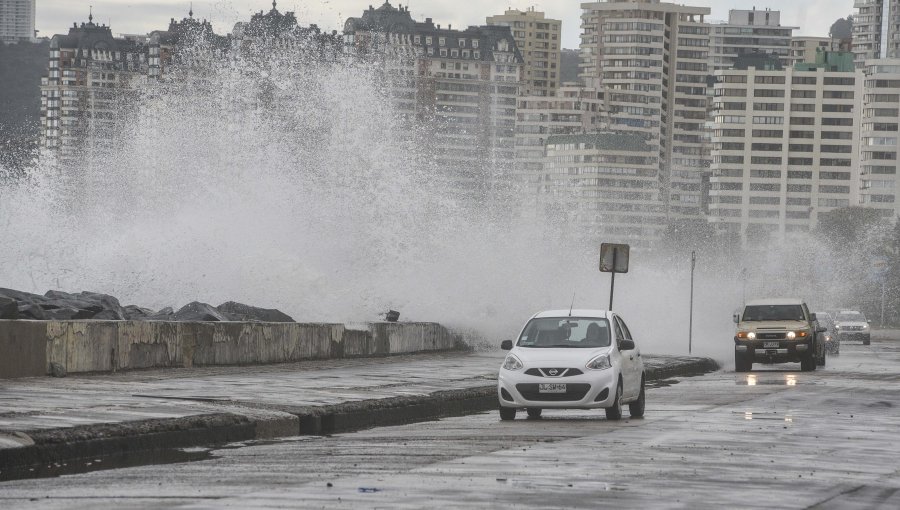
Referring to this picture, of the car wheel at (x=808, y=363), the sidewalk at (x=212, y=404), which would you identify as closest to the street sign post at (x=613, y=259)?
the car wheel at (x=808, y=363)

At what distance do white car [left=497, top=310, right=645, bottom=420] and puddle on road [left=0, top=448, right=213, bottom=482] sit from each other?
5.59 m

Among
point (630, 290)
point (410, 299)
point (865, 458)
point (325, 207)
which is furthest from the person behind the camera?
point (630, 290)

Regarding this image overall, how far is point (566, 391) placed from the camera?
1931 centimetres

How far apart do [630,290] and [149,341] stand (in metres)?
36.9

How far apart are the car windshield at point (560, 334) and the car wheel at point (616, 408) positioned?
0.70 m

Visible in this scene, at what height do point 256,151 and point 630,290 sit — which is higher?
point 256,151

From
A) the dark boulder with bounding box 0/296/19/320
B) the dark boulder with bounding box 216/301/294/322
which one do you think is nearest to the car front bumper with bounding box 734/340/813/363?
the dark boulder with bounding box 216/301/294/322

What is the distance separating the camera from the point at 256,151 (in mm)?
51875

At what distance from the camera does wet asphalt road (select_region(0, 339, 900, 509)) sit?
→ 34.1ft

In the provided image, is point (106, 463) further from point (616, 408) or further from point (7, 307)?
point (7, 307)

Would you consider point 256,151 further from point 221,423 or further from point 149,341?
point 221,423

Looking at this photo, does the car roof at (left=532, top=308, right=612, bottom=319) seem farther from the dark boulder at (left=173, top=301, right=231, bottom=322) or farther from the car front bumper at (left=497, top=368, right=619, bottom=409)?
the dark boulder at (left=173, top=301, right=231, bottom=322)

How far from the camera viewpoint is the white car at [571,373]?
1930cm

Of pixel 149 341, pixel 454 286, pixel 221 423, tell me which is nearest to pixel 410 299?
pixel 454 286
